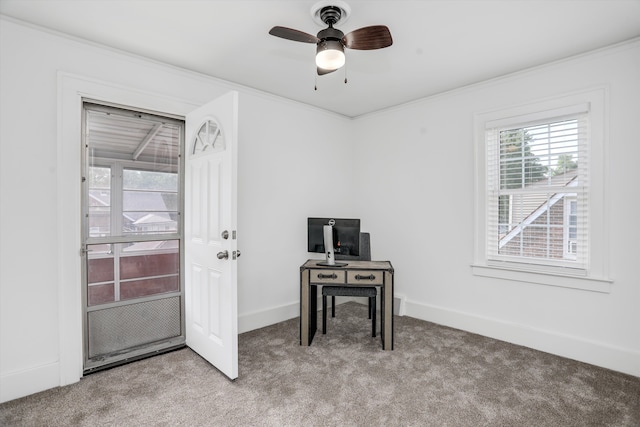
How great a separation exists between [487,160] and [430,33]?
154 cm

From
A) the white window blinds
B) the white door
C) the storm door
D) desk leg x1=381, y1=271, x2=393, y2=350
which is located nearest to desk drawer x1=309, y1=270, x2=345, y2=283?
desk leg x1=381, y1=271, x2=393, y2=350

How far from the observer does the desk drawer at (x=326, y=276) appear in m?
3.17

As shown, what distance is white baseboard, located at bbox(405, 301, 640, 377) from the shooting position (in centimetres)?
266

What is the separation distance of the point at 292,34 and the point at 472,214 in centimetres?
260

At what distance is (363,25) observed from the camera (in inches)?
92.0

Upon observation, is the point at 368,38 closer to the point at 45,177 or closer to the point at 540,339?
the point at 45,177

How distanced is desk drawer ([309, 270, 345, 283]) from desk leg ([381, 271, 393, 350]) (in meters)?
0.41

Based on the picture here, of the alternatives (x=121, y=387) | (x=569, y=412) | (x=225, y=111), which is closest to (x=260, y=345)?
(x=121, y=387)

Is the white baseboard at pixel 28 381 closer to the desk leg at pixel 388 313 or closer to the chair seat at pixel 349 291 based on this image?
the chair seat at pixel 349 291

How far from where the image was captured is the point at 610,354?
270 centimetres

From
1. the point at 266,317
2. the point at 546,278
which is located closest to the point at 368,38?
the point at 546,278

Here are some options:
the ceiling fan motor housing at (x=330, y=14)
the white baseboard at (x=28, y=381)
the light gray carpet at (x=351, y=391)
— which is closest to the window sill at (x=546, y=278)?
the light gray carpet at (x=351, y=391)

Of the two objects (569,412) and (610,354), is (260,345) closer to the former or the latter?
(569,412)

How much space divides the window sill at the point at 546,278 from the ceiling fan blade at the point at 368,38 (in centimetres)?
247
